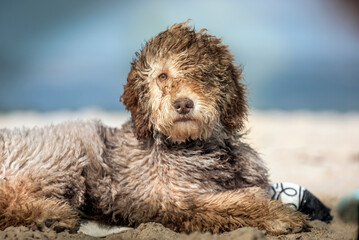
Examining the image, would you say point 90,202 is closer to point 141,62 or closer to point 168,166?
point 168,166

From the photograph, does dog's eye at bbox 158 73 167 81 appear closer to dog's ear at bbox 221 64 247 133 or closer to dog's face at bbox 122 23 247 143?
dog's face at bbox 122 23 247 143

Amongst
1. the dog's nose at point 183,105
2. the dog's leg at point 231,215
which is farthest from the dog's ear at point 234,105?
the dog's leg at point 231,215

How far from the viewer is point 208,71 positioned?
500cm

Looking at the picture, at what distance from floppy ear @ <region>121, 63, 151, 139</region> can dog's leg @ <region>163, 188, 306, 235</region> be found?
909 mm

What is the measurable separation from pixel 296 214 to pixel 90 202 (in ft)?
7.34

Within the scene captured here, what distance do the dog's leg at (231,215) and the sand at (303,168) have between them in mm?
137

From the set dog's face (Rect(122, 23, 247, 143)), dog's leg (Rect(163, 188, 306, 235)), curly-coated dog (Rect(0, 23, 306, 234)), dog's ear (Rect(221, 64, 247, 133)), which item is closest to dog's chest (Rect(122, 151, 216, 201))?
curly-coated dog (Rect(0, 23, 306, 234))

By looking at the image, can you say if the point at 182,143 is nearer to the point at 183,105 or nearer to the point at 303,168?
the point at 183,105

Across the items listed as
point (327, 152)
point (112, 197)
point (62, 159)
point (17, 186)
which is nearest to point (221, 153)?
point (112, 197)

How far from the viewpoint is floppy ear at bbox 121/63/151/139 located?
5078mm

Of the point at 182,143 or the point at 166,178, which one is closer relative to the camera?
the point at 166,178

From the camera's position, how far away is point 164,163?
5113 mm

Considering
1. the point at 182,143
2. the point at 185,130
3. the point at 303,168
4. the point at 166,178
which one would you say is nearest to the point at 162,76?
the point at 185,130

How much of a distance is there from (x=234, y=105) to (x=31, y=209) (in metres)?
2.35
